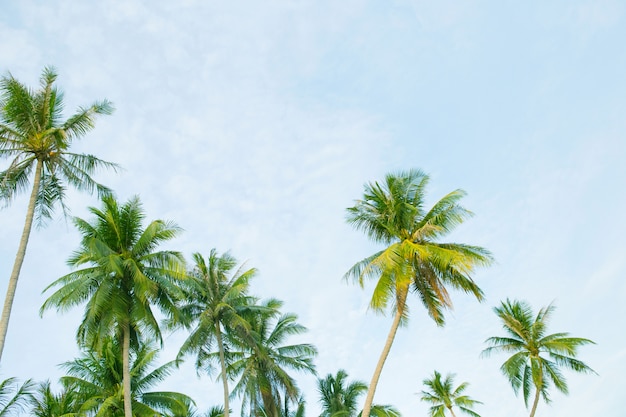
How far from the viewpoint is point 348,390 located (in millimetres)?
37375

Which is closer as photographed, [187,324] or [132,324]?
[132,324]

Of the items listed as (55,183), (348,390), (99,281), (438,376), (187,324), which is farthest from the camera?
(438,376)

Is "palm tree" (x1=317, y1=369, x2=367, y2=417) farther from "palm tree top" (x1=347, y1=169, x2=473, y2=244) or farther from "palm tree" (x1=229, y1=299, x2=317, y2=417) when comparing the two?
"palm tree top" (x1=347, y1=169, x2=473, y2=244)

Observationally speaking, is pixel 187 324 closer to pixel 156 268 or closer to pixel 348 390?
pixel 156 268

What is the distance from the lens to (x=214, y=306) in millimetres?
29469

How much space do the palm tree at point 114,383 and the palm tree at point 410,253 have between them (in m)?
10.6

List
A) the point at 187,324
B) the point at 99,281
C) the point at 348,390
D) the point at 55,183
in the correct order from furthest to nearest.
Result: the point at 348,390 → the point at 187,324 → the point at 99,281 → the point at 55,183

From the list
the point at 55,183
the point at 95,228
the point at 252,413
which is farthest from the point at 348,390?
the point at 55,183

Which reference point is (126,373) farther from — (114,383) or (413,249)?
(413,249)

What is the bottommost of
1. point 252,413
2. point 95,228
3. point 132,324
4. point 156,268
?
point 252,413

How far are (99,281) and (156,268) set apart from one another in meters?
2.38

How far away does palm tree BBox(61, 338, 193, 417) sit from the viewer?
26.8 m

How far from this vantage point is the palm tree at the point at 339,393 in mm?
36625

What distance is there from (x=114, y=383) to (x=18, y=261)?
1162 centimetres
